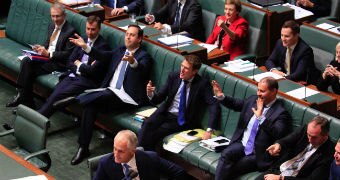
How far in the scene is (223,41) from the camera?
8.45 m

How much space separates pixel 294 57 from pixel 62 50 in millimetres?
2476

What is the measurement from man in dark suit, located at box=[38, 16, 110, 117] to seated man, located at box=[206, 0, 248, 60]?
121 cm

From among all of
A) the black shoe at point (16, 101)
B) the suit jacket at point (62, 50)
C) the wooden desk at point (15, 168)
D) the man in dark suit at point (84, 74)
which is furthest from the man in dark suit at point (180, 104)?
the black shoe at point (16, 101)

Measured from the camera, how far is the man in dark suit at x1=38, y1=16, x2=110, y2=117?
7.96m

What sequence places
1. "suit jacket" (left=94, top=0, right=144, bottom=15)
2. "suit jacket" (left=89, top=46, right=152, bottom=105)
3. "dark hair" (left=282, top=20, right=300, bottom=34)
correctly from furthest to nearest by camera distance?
1. "suit jacket" (left=94, top=0, right=144, bottom=15)
2. "suit jacket" (left=89, top=46, right=152, bottom=105)
3. "dark hair" (left=282, top=20, right=300, bottom=34)

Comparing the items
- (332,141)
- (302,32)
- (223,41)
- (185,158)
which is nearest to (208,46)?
(223,41)

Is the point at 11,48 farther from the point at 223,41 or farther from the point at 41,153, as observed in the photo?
the point at 41,153

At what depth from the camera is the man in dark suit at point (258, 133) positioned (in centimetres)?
642

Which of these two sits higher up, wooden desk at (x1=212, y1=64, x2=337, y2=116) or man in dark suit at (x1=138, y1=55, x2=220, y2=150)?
wooden desk at (x1=212, y1=64, x2=337, y2=116)

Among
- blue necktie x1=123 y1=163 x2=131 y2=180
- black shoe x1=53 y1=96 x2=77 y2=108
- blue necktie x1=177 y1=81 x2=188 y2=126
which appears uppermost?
blue necktie x1=123 y1=163 x2=131 y2=180

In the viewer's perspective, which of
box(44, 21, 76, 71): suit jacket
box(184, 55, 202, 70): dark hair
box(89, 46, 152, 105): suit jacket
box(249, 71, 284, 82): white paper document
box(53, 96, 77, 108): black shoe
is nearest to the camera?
box(184, 55, 202, 70): dark hair

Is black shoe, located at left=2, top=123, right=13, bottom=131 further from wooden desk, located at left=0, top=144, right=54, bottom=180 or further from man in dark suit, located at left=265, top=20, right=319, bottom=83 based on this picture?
man in dark suit, located at left=265, top=20, right=319, bottom=83

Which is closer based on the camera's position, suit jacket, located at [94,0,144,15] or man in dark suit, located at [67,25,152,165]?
man in dark suit, located at [67,25,152,165]

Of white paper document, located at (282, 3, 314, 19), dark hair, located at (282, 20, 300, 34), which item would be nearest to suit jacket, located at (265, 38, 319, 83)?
dark hair, located at (282, 20, 300, 34)
